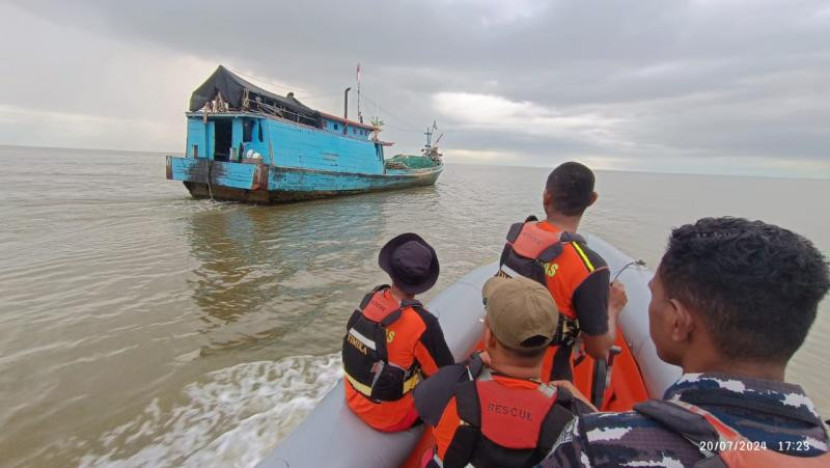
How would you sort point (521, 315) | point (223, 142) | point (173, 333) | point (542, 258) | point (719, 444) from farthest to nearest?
point (223, 142), point (173, 333), point (542, 258), point (521, 315), point (719, 444)

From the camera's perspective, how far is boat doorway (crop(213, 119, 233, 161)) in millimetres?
17234

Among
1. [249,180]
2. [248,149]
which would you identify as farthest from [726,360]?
[248,149]

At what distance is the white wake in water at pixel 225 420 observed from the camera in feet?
11.0

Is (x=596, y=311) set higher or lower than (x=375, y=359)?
higher

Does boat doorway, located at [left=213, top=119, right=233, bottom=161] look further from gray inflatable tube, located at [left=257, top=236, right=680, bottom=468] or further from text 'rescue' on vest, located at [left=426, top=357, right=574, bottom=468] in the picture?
text 'rescue' on vest, located at [left=426, top=357, right=574, bottom=468]

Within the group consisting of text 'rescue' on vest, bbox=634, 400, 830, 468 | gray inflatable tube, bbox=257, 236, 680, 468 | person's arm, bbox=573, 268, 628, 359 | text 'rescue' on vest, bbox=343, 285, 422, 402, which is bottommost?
gray inflatable tube, bbox=257, 236, 680, 468

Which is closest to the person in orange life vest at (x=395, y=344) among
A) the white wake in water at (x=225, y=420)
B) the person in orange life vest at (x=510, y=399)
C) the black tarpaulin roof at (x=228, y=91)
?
the person in orange life vest at (x=510, y=399)

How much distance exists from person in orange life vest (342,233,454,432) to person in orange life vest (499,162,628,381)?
21.8 inches

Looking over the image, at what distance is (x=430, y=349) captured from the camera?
2055mm

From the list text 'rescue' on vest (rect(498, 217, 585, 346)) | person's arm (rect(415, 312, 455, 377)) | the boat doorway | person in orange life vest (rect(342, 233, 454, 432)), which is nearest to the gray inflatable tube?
person in orange life vest (rect(342, 233, 454, 432))

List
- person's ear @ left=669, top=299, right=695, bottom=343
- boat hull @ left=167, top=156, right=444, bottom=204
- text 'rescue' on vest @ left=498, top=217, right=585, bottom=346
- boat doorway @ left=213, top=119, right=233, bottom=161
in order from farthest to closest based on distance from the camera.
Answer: boat doorway @ left=213, top=119, right=233, bottom=161
boat hull @ left=167, top=156, right=444, bottom=204
text 'rescue' on vest @ left=498, top=217, right=585, bottom=346
person's ear @ left=669, top=299, right=695, bottom=343

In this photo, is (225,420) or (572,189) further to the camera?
(225,420)

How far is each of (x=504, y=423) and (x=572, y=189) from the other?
1.45m

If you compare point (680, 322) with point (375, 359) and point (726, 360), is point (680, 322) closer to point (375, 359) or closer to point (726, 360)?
point (726, 360)
